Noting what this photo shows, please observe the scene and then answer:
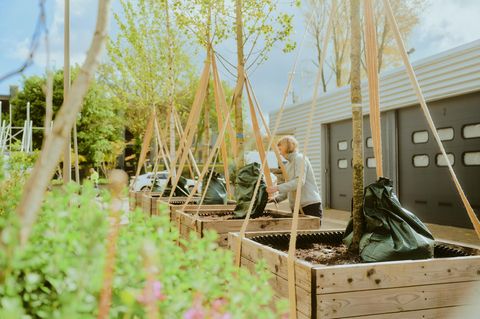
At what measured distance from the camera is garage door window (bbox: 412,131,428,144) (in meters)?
10.0

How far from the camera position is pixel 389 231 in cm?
306

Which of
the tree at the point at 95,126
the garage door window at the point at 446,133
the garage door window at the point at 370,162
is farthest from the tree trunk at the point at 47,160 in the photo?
the tree at the point at 95,126

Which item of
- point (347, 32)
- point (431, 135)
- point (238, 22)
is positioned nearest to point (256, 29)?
point (238, 22)

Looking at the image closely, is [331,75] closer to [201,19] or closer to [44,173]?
[201,19]

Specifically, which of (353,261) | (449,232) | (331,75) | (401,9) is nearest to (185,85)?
(331,75)

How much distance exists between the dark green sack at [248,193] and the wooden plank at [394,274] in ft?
8.42

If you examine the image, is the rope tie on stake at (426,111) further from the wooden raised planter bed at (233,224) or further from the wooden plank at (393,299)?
the wooden raised planter bed at (233,224)

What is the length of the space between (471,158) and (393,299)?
7.30m

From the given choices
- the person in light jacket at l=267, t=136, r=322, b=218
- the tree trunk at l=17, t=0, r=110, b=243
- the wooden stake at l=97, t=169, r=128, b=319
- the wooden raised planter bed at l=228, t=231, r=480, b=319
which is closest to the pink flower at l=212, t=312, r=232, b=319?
the wooden stake at l=97, t=169, r=128, b=319

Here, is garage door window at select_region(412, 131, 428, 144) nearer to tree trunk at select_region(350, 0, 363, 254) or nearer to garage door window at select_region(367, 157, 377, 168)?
garage door window at select_region(367, 157, 377, 168)

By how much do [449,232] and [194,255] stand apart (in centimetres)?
832

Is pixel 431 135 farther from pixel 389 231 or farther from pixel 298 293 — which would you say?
pixel 298 293

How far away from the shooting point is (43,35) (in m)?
1.22

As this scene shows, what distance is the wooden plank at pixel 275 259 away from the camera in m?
2.43
